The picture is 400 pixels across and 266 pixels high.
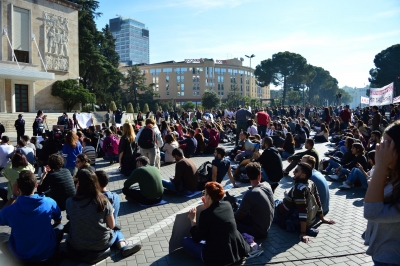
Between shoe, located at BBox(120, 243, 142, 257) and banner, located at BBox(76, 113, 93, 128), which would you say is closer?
shoe, located at BBox(120, 243, 142, 257)

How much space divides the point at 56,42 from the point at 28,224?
109 ft

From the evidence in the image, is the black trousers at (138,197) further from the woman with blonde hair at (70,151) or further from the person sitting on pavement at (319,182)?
the person sitting on pavement at (319,182)

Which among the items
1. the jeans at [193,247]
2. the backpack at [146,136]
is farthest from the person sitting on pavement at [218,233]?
the backpack at [146,136]

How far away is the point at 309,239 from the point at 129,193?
3.93 meters

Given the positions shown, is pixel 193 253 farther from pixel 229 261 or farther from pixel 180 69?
pixel 180 69

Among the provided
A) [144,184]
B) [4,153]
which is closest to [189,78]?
[4,153]

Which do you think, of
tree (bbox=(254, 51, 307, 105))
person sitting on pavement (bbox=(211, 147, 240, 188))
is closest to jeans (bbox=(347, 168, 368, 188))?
person sitting on pavement (bbox=(211, 147, 240, 188))

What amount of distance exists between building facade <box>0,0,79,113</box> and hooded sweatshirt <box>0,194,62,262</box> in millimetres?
27710

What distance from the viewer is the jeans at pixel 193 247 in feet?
14.9

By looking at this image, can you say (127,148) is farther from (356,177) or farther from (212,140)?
(356,177)

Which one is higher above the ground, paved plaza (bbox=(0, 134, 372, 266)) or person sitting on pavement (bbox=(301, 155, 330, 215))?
person sitting on pavement (bbox=(301, 155, 330, 215))

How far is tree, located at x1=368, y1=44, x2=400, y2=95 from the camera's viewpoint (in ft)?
196

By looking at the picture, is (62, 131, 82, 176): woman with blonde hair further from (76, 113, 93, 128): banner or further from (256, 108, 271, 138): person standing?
(256, 108, 271, 138): person standing

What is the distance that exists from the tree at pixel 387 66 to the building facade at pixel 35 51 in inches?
2094
